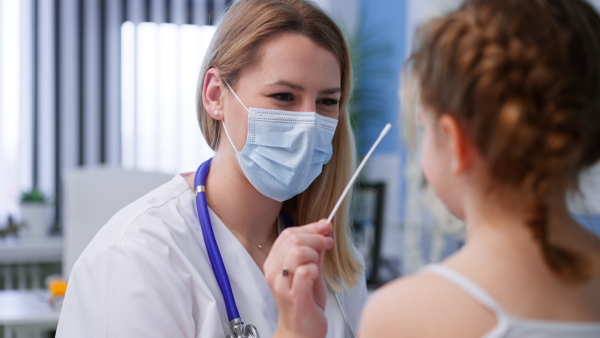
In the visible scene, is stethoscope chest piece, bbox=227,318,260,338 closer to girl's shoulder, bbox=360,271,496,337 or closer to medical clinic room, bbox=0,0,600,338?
medical clinic room, bbox=0,0,600,338

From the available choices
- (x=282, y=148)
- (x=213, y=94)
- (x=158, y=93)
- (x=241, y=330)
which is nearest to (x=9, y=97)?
(x=158, y=93)

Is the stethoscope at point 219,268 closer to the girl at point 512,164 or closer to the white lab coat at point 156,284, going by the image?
the white lab coat at point 156,284

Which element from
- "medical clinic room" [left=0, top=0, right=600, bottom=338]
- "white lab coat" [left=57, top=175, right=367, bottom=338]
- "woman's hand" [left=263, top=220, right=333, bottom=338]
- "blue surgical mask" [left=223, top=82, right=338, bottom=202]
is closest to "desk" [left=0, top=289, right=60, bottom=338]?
"medical clinic room" [left=0, top=0, right=600, bottom=338]

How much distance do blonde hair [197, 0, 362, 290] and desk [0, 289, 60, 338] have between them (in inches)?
36.6

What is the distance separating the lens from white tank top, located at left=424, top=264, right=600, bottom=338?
27.6 inches

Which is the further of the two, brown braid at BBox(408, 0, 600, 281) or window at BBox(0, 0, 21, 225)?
window at BBox(0, 0, 21, 225)

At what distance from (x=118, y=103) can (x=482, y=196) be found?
12.6 feet

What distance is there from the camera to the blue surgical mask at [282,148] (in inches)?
56.9

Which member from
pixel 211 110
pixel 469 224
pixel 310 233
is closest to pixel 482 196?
pixel 469 224

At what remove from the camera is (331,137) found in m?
1.52

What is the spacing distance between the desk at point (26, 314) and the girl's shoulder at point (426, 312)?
1.64 m

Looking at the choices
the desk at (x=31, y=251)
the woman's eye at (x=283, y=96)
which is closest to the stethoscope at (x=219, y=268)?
the woman's eye at (x=283, y=96)

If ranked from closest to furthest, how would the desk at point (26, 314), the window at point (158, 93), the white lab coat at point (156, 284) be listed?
the white lab coat at point (156, 284), the desk at point (26, 314), the window at point (158, 93)

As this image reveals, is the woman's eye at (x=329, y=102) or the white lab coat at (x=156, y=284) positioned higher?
the woman's eye at (x=329, y=102)
